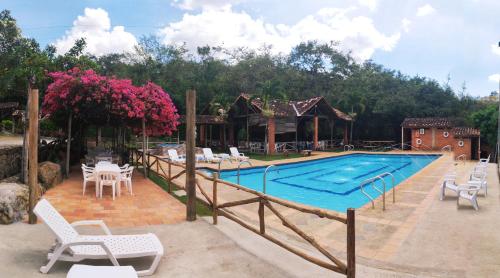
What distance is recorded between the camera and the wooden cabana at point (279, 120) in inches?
891

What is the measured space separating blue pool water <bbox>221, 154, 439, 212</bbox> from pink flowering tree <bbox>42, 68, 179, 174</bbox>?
475 cm

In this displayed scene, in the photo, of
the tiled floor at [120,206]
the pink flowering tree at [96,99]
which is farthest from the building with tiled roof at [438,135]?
the tiled floor at [120,206]

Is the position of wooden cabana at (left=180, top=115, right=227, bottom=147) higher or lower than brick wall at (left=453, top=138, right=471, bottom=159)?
higher

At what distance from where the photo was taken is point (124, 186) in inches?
386

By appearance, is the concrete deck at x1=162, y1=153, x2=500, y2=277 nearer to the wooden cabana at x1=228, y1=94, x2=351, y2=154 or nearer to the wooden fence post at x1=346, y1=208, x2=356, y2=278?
the wooden fence post at x1=346, y1=208, x2=356, y2=278

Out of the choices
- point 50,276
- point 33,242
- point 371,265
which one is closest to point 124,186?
point 33,242

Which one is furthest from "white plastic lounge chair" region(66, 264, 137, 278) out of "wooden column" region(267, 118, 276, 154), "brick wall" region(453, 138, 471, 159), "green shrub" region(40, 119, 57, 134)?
"brick wall" region(453, 138, 471, 159)

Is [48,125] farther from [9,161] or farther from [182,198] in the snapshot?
[182,198]

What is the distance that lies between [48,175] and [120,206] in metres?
2.91

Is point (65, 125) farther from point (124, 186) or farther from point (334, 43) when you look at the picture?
point (334, 43)

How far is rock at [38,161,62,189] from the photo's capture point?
875 cm

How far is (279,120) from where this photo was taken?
24.4 m

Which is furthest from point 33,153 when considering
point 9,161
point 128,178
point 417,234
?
point 417,234

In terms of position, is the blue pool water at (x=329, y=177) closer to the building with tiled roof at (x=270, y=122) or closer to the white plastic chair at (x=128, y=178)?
the building with tiled roof at (x=270, y=122)
